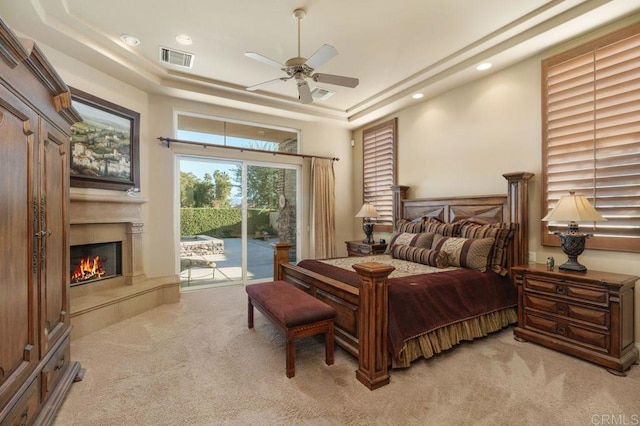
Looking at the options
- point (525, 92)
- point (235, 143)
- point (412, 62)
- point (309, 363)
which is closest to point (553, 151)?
point (525, 92)

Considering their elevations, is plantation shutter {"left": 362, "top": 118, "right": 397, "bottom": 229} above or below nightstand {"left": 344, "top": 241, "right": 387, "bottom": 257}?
above

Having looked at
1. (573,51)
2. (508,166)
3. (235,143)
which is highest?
(573,51)

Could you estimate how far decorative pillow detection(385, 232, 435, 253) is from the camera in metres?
3.70

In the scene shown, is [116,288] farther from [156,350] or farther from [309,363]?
[309,363]

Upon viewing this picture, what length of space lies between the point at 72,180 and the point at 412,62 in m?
4.32

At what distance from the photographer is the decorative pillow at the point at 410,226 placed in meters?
4.22

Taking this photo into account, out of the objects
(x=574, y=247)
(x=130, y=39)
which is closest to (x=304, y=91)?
(x=130, y=39)

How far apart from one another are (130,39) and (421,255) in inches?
160

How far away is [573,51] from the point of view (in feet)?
9.65

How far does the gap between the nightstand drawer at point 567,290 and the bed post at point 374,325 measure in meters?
1.63

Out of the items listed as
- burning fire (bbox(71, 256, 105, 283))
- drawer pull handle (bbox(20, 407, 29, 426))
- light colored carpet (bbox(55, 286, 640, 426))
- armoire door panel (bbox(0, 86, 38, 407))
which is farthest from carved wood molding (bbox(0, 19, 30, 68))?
burning fire (bbox(71, 256, 105, 283))

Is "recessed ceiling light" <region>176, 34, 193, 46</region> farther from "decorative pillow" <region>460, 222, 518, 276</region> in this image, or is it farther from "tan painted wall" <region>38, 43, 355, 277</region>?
"decorative pillow" <region>460, 222, 518, 276</region>

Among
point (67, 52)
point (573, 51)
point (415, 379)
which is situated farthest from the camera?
point (67, 52)

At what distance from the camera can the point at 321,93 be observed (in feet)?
15.0
